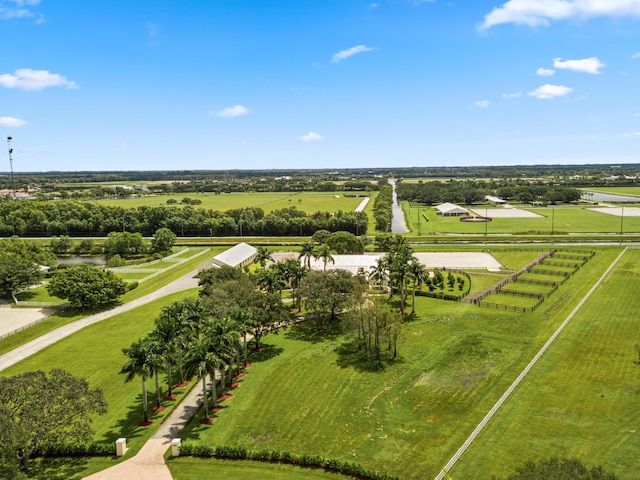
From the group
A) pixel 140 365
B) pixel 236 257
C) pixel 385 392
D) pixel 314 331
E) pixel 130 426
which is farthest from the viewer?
pixel 236 257

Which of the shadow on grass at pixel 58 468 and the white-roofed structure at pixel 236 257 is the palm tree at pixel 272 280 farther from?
the shadow on grass at pixel 58 468

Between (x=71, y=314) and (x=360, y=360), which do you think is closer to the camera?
(x=360, y=360)

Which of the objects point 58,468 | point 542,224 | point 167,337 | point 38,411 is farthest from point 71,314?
point 542,224

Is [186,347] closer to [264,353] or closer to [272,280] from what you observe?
[264,353]

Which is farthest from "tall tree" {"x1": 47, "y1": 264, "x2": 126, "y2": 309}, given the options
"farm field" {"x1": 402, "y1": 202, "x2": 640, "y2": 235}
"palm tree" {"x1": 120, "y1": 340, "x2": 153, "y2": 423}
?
"farm field" {"x1": 402, "y1": 202, "x2": 640, "y2": 235}

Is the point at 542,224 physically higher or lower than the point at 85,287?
higher

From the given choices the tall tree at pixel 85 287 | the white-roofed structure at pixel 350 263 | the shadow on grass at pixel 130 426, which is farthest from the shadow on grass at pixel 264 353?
the tall tree at pixel 85 287
